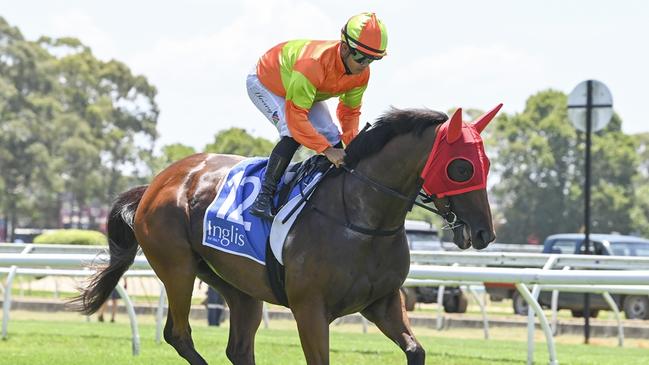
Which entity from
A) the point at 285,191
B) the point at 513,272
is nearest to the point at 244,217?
the point at 285,191

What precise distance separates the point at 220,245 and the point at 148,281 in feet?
74.8

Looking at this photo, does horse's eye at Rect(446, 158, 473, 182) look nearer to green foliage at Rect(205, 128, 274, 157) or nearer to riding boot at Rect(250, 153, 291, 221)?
riding boot at Rect(250, 153, 291, 221)

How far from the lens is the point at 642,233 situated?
51.1m

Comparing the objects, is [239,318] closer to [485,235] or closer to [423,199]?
[423,199]

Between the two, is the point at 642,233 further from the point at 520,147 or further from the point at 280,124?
the point at 280,124

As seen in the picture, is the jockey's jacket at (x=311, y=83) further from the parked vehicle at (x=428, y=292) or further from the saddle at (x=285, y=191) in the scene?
the parked vehicle at (x=428, y=292)

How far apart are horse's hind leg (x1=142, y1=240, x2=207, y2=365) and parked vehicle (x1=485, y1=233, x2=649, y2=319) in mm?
10879

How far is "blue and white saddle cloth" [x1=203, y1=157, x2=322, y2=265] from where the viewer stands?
6.13 metres

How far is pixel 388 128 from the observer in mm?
5957

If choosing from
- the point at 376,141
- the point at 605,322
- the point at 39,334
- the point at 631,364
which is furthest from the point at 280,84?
the point at 605,322

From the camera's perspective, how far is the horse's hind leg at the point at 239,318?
6.79 meters

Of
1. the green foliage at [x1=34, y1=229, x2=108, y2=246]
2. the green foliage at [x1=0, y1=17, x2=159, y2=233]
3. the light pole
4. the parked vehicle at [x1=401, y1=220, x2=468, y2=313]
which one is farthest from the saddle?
the green foliage at [x1=0, y1=17, x2=159, y2=233]

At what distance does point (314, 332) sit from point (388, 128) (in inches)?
43.0

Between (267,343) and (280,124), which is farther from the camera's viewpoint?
(267,343)
